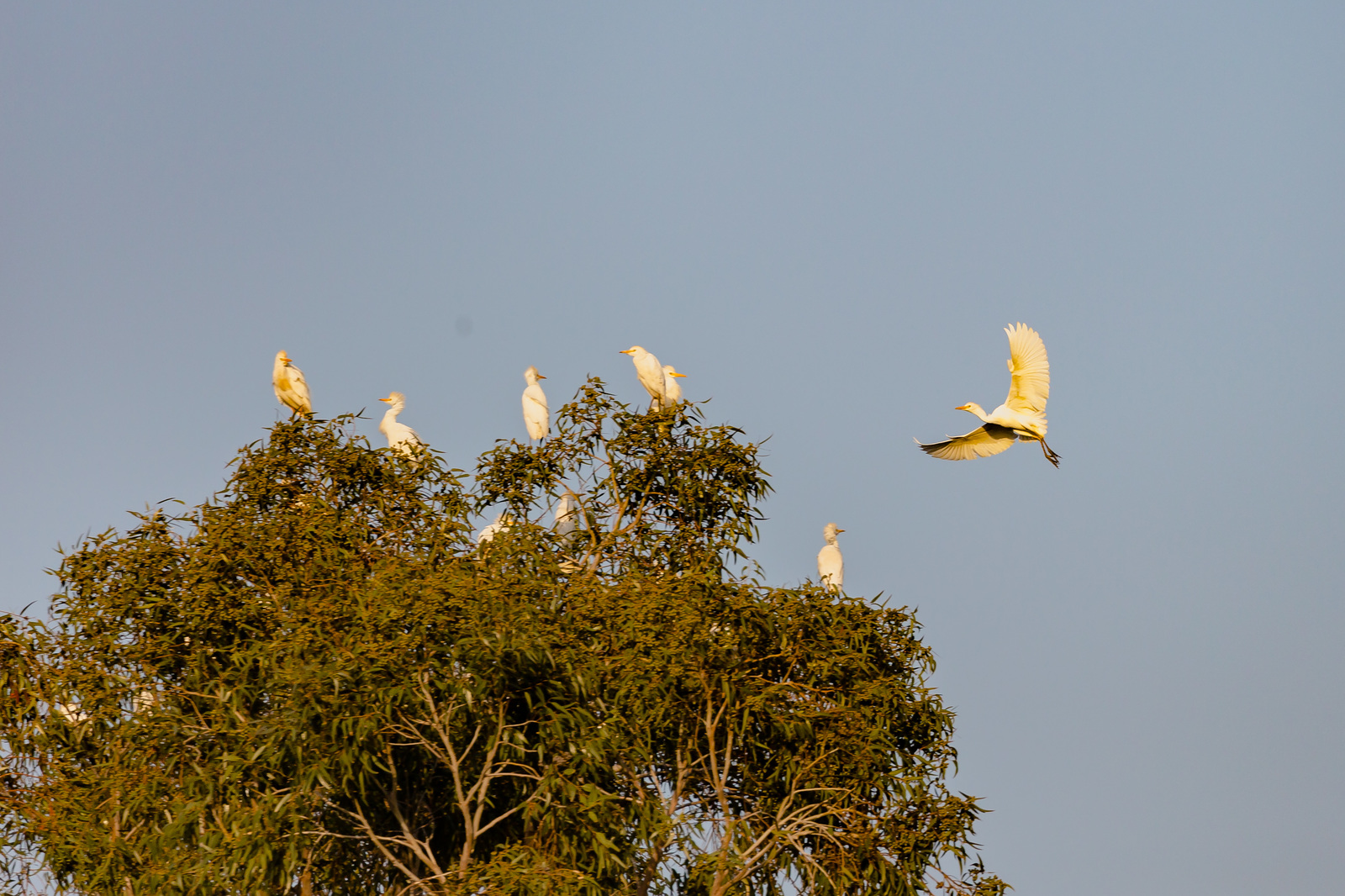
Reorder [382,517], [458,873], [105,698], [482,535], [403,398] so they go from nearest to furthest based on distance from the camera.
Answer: [458,873], [105,698], [382,517], [482,535], [403,398]

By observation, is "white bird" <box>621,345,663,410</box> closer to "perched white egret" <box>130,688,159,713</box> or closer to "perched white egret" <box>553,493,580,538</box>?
"perched white egret" <box>553,493,580,538</box>

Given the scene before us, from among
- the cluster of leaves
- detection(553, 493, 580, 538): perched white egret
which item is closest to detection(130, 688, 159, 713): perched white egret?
the cluster of leaves

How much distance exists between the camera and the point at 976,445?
15.8m

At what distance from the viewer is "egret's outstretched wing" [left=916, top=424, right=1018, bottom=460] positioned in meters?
15.5

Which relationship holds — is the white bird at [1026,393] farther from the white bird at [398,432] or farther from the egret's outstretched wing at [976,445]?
the white bird at [398,432]

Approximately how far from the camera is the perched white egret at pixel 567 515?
13.6m

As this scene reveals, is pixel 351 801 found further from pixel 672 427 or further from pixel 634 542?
pixel 672 427

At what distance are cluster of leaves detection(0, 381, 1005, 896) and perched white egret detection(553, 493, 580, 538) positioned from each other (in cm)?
12

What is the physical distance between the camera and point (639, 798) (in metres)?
10.9

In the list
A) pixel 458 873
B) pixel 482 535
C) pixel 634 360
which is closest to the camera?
pixel 458 873

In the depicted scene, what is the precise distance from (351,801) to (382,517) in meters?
3.28

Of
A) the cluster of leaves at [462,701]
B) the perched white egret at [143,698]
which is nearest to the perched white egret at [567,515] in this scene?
the cluster of leaves at [462,701]

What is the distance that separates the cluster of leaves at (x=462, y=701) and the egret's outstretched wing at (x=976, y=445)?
3.02 meters

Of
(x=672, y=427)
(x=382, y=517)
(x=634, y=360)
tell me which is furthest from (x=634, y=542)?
(x=634, y=360)
